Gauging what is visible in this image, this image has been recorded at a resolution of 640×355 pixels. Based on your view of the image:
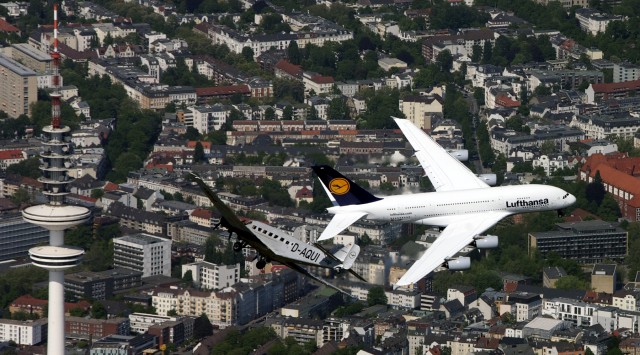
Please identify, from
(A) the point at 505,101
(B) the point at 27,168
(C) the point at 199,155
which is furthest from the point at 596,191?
(B) the point at 27,168

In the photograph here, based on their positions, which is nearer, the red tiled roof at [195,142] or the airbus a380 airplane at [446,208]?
the airbus a380 airplane at [446,208]

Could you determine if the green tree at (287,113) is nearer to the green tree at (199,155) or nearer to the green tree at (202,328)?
the green tree at (199,155)

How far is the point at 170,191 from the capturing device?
→ 173875 millimetres

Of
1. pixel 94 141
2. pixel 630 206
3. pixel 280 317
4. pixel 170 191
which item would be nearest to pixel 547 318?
pixel 280 317

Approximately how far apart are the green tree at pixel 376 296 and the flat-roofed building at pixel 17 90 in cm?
4822

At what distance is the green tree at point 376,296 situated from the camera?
491 feet

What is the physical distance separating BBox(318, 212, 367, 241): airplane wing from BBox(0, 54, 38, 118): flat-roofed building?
93269 millimetres

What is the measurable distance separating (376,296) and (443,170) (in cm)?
4218

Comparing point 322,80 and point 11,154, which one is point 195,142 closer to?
point 11,154

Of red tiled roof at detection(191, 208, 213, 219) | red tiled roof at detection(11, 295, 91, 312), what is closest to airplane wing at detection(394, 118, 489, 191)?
red tiled roof at detection(11, 295, 91, 312)

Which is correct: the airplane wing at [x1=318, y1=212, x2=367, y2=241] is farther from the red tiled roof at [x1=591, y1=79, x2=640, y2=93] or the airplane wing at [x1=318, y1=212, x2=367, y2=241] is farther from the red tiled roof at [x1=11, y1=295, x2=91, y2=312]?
the red tiled roof at [x1=591, y1=79, x2=640, y2=93]

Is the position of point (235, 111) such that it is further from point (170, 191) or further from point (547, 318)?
point (547, 318)

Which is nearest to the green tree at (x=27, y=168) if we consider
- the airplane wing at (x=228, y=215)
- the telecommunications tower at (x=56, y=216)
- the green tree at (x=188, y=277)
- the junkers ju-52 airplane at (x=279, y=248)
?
the green tree at (x=188, y=277)

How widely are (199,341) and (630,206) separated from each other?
3263 centimetres
